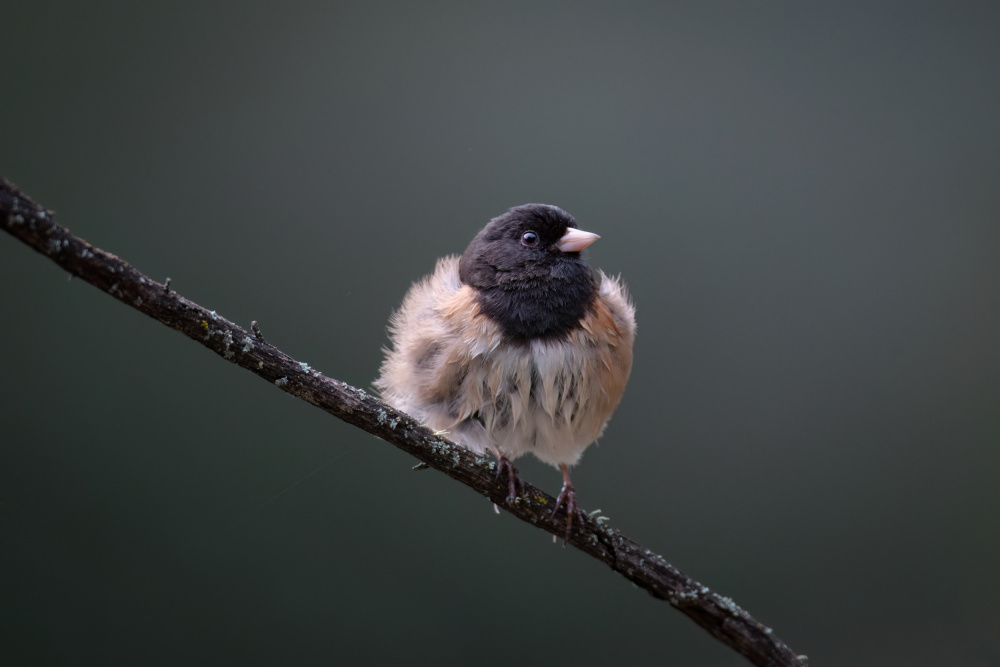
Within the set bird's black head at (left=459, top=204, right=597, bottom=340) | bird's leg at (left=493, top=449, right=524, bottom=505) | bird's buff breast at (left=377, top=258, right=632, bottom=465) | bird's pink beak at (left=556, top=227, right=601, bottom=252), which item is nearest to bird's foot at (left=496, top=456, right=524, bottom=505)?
bird's leg at (left=493, top=449, right=524, bottom=505)

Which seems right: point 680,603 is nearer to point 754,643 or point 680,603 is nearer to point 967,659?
point 754,643

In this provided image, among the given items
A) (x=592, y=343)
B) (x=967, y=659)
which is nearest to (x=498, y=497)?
(x=592, y=343)

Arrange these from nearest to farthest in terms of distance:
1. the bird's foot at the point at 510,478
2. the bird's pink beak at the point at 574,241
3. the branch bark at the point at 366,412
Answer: the branch bark at the point at 366,412
the bird's foot at the point at 510,478
the bird's pink beak at the point at 574,241

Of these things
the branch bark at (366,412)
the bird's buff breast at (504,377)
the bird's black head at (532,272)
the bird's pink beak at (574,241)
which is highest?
the bird's pink beak at (574,241)

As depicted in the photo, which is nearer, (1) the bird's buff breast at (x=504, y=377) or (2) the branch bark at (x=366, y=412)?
(2) the branch bark at (x=366, y=412)

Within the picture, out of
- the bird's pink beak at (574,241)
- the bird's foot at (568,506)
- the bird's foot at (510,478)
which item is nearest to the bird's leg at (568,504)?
the bird's foot at (568,506)

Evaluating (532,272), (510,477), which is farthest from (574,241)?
(510,477)

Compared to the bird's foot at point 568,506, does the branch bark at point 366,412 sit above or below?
below

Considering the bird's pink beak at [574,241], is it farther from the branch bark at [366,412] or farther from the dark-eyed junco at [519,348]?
the branch bark at [366,412]
